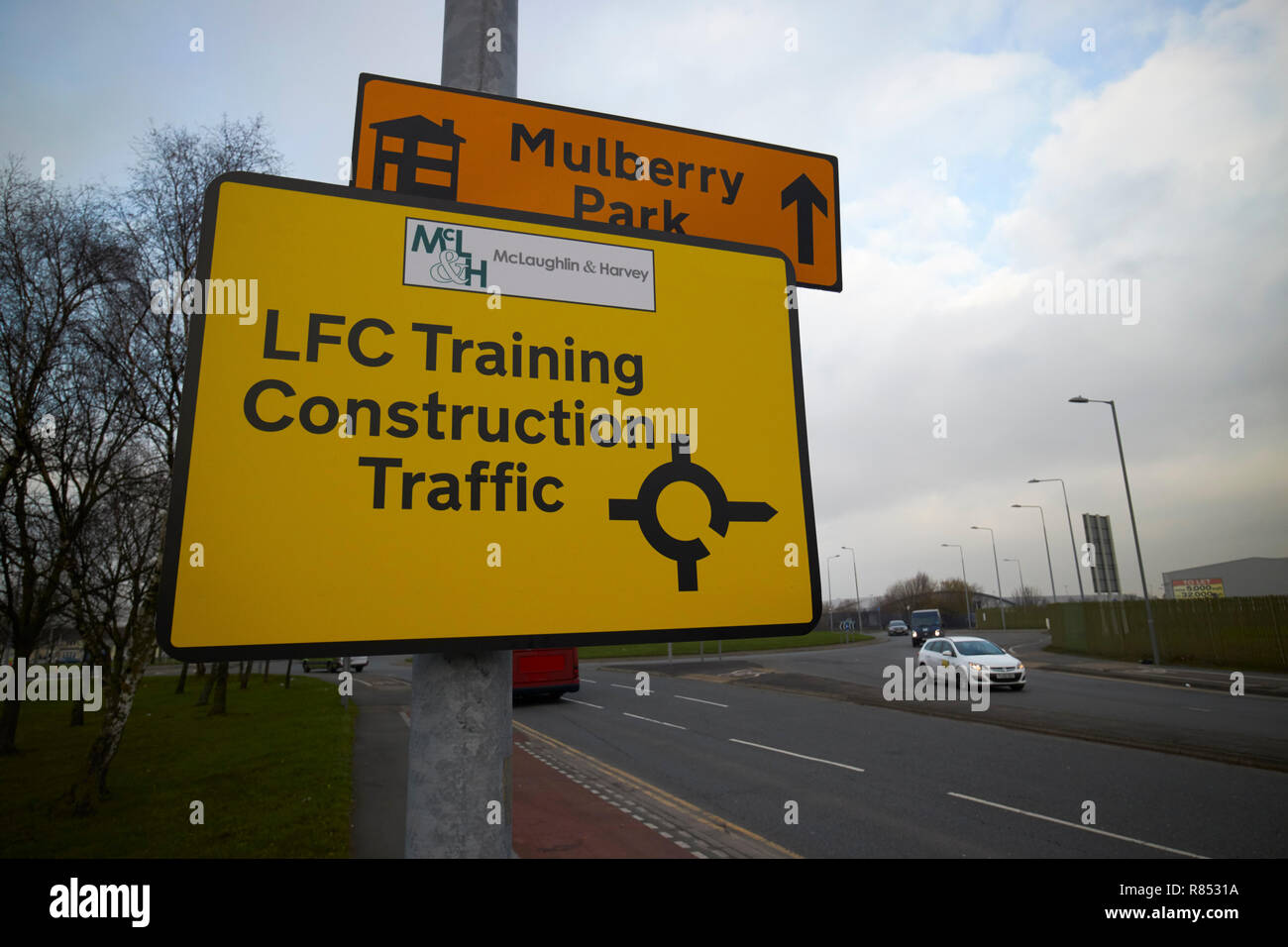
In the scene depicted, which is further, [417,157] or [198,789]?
[198,789]

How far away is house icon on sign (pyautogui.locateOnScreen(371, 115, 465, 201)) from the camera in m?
1.61

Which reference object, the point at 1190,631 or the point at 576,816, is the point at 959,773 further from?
the point at 1190,631

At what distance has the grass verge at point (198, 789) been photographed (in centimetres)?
654

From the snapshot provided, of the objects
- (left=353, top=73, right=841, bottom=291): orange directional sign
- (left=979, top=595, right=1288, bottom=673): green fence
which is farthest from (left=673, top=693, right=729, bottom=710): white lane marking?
(left=979, top=595, right=1288, bottom=673): green fence

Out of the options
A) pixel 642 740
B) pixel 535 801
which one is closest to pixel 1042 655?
pixel 642 740

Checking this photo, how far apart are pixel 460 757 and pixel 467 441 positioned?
61cm

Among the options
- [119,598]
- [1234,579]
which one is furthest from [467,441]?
[1234,579]

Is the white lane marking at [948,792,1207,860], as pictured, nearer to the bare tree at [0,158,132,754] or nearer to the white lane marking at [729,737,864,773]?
the white lane marking at [729,737,864,773]

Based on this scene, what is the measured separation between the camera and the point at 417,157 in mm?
1624

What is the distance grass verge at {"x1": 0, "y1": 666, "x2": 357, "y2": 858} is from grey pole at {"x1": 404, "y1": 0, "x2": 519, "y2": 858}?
5.68m

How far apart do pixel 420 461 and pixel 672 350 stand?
0.62 m

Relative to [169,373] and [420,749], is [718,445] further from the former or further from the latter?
[169,373]

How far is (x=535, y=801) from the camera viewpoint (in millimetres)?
8180

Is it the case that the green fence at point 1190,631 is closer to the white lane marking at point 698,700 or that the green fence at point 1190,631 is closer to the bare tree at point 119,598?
the white lane marking at point 698,700
